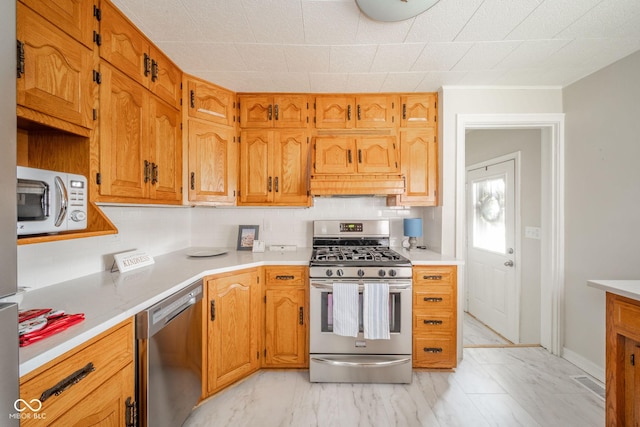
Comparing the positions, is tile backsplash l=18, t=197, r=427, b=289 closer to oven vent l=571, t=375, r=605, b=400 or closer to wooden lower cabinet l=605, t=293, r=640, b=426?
wooden lower cabinet l=605, t=293, r=640, b=426

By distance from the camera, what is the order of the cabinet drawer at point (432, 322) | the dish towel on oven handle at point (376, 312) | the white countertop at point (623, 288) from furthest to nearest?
the cabinet drawer at point (432, 322), the dish towel on oven handle at point (376, 312), the white countertop at point (623, 288)

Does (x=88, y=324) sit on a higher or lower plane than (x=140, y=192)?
lower

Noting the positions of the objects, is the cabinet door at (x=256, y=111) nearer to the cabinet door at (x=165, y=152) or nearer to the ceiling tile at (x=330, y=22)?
the cabinet door at (x=165, y=152)

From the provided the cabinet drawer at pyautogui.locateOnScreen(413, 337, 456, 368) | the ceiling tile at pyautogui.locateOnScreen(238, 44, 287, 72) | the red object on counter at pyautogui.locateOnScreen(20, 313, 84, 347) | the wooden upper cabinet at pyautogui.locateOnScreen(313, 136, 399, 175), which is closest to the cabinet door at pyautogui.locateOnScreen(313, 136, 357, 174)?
the wooden upper cabinet at pyautogui.locateOnScreen(313, 136, 399, 175)

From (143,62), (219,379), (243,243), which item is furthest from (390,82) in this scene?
(219,379)

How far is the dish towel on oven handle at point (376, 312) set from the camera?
2.01m

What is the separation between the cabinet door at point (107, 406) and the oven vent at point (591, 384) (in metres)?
3.01

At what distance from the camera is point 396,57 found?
77.2 inches

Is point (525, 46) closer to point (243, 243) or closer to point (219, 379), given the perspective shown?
point (243, 243)

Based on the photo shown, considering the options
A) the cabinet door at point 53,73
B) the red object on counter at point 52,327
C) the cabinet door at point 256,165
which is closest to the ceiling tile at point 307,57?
the cabinet door at point 256,165

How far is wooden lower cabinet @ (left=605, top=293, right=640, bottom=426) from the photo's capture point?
136 centimetres

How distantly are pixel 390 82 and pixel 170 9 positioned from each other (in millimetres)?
1718

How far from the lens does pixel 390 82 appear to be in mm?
2336

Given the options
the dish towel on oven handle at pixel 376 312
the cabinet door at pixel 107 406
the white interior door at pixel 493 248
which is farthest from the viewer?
the white interior door at pixel 493 248
